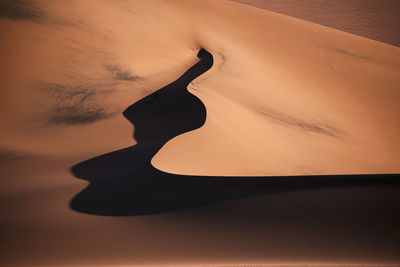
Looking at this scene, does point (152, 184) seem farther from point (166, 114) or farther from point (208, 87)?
point (208, 87)

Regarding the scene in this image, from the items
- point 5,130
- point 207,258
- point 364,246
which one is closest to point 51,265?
point 207,258

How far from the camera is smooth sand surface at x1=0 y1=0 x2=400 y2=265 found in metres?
2.46

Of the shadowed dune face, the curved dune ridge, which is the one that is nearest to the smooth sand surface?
the curved dune ridge

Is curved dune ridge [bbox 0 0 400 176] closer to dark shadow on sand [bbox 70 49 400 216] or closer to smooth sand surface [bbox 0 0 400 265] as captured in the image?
smooth sand surface [bbox 0 0 400 265]

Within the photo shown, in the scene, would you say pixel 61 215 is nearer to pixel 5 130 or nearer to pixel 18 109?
pixel 5 130

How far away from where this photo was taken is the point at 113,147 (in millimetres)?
4871

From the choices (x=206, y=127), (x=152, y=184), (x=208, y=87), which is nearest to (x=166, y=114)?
(x=206, y=127)

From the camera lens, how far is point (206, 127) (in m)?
5.15

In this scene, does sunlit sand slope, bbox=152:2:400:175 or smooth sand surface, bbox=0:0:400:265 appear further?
sunlit sand slope, bbox=152:2:400:175

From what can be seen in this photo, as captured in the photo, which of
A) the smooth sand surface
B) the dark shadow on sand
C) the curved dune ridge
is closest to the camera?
the smooth sand surface

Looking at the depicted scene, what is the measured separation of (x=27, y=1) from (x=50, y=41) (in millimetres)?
1239

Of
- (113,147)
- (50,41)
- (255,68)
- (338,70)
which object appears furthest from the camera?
(338,70)

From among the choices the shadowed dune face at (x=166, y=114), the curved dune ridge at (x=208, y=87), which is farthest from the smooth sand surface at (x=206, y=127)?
the shadowed dune face at (x=166, y=114)

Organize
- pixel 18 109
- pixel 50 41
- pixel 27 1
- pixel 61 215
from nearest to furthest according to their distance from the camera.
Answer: pixel 61 215
pixel 18 109
pixel 50 41
pixel 27 1
